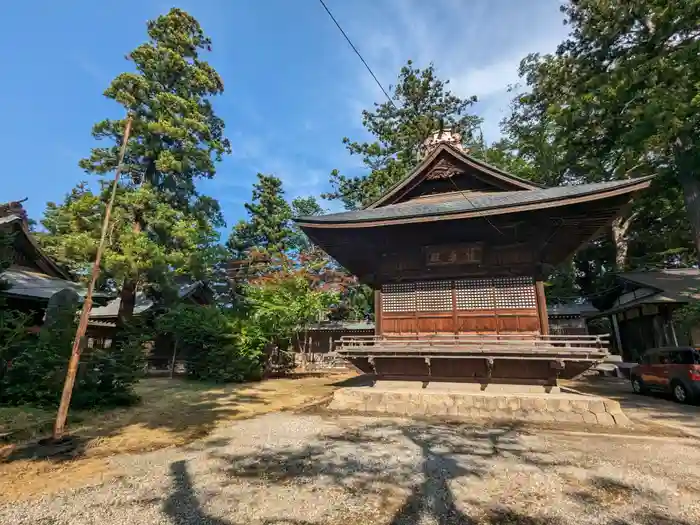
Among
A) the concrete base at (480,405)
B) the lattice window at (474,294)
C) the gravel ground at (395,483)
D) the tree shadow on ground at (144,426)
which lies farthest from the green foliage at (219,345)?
the lattice window at (474,294)

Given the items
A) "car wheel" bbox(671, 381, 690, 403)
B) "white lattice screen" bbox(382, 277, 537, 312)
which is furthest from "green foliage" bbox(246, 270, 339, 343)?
"car wheel" bbox(671, 381, 690, 403)

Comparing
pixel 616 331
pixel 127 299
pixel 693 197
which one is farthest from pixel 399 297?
pixel 616 331

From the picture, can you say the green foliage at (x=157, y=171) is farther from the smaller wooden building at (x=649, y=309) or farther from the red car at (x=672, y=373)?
the smaller wooden building at (x=649, y=309)

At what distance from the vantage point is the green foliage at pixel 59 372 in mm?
9625

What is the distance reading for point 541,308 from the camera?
10320mm

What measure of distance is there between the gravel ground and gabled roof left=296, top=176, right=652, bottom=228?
5.53 meters

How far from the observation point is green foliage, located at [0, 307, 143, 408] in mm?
9625

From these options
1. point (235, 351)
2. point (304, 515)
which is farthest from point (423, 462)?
point (235, 351)

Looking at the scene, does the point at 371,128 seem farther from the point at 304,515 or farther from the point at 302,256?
the point at 304,515

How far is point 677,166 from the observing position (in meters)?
17.8

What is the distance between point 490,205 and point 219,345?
600 inches

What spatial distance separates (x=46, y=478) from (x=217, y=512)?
10.7 ft

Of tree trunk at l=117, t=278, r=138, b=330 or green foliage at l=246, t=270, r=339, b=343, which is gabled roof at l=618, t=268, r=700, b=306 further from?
tree trunk at l=117, t=278, r=138, b=330

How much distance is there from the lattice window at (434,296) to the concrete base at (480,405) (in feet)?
8.18
